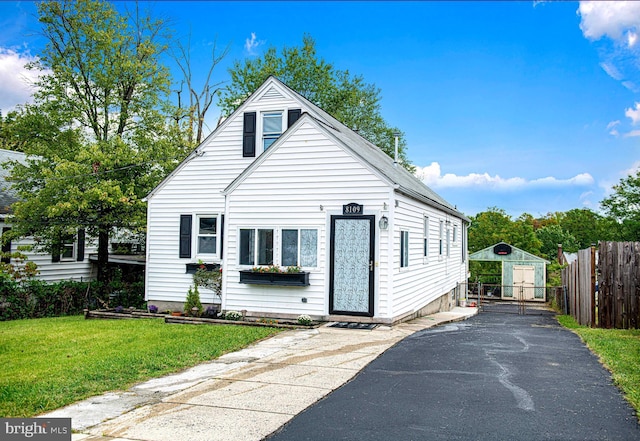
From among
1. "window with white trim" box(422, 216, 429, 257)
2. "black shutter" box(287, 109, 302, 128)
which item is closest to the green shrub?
"black shutter" box(287, 109, 302, 128)

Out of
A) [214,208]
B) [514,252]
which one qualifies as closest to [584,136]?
[514,252]

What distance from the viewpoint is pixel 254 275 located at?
40.6 ft

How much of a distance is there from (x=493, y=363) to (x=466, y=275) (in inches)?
751

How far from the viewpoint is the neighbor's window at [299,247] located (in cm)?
1200

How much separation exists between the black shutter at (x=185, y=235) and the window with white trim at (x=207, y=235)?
0.27 m

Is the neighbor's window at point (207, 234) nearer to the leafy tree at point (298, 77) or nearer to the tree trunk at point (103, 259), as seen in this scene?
the tree trunk at point (103, 259)

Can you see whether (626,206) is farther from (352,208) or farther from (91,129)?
(91,129)

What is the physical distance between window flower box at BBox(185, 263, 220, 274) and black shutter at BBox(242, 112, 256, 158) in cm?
326

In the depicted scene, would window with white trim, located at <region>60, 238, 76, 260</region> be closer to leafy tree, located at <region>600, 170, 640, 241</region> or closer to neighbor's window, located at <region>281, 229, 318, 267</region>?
neighbor's window, located at <region>281, 229, 318, 267</region>

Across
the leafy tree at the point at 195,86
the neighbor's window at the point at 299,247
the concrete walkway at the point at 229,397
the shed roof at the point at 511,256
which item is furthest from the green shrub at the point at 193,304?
the shed roof at the point at 511,256

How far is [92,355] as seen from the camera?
849 cm

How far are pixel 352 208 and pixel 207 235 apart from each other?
531cm

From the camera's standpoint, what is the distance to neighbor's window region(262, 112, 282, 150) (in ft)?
47.6

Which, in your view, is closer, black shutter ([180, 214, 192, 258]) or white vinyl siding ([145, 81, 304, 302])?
white vinyl siding ([145, 81, 304, 302])
